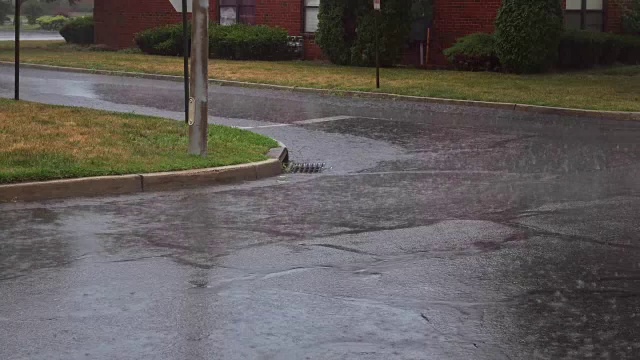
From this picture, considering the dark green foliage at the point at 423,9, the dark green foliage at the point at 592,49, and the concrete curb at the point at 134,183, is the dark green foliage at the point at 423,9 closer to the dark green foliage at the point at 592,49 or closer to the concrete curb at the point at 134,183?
the dark green foliage at the point at 592,49

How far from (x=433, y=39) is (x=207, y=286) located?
86.0 feet

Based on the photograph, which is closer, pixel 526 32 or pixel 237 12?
pixel 526 32

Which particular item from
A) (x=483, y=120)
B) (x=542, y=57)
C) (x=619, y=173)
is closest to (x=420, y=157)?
(x=619, y=173)

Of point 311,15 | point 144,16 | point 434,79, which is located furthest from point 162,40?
point 434,79

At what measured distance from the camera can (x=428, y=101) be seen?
74.2 ft

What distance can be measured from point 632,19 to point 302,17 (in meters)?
10.6

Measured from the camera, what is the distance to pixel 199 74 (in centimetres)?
1279

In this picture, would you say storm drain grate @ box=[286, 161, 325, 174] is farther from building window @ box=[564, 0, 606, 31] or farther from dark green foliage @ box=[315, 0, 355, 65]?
building window @ box=[564, 0, 606, 31]

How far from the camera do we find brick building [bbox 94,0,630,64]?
31.9 metres

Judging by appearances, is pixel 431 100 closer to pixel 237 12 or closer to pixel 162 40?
pixel 162 40

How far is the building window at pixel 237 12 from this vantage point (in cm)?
3769

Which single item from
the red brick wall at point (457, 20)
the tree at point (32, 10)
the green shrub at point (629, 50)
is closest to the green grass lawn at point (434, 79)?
the green shrub at point (629, 50)

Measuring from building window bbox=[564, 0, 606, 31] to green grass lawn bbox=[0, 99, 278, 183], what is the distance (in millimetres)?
18569

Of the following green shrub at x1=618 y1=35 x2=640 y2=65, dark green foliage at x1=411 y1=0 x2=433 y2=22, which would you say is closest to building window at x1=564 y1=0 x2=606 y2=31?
green shrub at x1=618 y1=35 x2=640 y2=65
